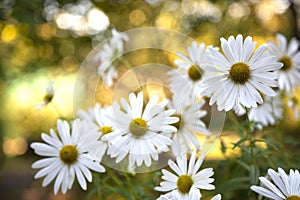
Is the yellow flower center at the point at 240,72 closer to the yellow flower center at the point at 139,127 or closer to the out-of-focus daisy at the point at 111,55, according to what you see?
the yellow flower center at the point at 139,127

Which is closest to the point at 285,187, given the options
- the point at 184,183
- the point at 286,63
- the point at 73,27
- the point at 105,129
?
the point at 184,183

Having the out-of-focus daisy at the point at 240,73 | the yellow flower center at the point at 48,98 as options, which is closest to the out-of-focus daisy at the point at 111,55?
the yellow flower center at the point at 48,98

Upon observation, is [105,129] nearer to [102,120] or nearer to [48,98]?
[102,120]

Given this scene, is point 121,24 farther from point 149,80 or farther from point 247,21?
point 149,80

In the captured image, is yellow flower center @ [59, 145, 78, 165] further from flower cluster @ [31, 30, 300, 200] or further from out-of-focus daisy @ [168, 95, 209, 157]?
out-of-focus daisy @ [168, 95, 209, 157]

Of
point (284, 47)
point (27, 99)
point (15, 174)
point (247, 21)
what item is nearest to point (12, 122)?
point (27, 99)

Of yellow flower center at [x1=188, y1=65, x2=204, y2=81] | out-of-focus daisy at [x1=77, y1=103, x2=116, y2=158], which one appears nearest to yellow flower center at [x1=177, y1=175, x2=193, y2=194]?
out-of-focus daisy at [x1=77, y1=103, x2=116, y2=158]

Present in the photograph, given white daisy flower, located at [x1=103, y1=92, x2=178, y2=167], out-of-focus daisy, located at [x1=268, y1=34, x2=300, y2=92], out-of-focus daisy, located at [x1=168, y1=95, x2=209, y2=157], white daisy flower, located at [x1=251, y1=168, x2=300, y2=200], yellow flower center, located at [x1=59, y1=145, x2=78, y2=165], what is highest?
out-of-focus daisy, located at [x1=268, y1=34, x2=300, y2=92]
